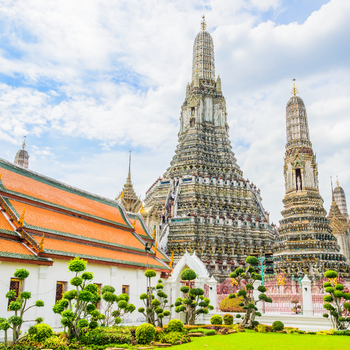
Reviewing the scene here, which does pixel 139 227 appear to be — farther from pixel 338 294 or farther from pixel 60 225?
pixel 338 294

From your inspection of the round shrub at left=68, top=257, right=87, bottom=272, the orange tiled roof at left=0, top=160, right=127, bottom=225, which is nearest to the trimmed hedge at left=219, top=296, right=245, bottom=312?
the orange tiled roof at left=0, top=160, right=127, bottom=225

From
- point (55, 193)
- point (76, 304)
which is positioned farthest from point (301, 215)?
point (76, 304)

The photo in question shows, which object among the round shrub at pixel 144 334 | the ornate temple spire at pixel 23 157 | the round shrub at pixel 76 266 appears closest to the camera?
the round shrub at pixel 76 266

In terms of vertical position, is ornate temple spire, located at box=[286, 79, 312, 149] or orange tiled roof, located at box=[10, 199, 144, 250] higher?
ornate temple spire, located at box=[286, 79, 312, 149]

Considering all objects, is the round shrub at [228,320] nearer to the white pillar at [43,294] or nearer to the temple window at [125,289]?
the temple window at [125,289]

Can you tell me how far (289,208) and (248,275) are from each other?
1995 centimetres

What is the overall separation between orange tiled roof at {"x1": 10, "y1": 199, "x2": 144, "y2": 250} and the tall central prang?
1584 centimetres

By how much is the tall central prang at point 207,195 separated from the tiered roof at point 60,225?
1567cm

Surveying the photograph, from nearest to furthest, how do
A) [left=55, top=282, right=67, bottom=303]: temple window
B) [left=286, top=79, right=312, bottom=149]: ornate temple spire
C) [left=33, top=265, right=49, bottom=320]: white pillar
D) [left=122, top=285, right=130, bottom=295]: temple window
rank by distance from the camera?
[left=33, top=265, right=49, bottom=320]: white pillar, [left=55, top=282, right=67, bottom=303]: temple window, [left=122, top=285, right=130, bottom=295]: temple window, [left=286, top=79, right=312, bottom=149]: ornate temple spire

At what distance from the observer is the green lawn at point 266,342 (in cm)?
1224

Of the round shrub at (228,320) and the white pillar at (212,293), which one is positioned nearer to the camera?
the round shrub at (228,320)

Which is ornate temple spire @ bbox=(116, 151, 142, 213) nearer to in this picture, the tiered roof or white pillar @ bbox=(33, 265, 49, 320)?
the tiered roof

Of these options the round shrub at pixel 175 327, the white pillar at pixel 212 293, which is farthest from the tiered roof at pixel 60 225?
the round shrub at pixel 175 327

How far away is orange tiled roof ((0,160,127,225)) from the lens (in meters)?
17.6
